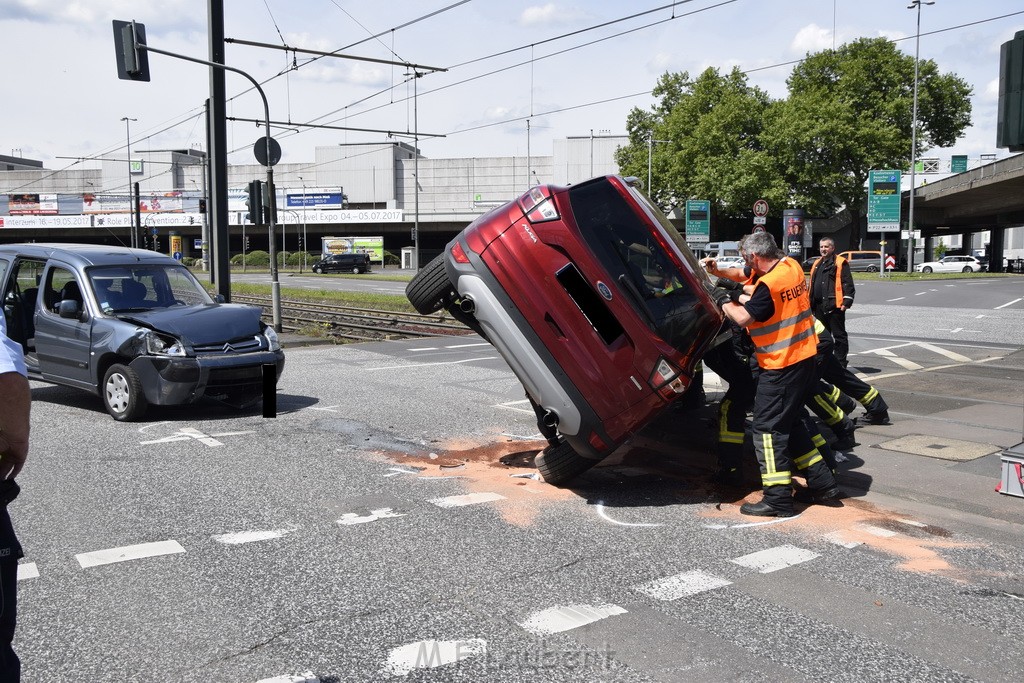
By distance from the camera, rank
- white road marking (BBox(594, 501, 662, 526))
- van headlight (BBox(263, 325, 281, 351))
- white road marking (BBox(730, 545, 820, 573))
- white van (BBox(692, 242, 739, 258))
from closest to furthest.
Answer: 1. white road marking (BBox(730, 545, 820, 573))
2. white road marking (BBox(594, 501, 662, 526))
3. van headlight (BBox(263, 325, 281, 351))
4. white van (BBox(692, 242, 739, 258))

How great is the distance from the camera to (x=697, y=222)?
49.2 meters

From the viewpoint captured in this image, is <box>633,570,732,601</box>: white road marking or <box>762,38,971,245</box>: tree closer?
<box>633,570,732,601</box>: white road marking

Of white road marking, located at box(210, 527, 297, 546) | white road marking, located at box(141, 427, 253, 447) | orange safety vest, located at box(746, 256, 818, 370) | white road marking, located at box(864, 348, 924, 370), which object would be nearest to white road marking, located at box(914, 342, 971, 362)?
white road marking, located at box(864, 348, 924, 370)

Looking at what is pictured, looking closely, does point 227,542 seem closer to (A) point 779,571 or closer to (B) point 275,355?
(A) point 779,571

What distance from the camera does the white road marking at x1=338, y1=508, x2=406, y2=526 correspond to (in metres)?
5.78


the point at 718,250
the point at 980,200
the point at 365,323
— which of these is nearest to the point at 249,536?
the point at 365,323

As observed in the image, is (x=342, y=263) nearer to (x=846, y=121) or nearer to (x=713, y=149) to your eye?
(x=713, y=149)

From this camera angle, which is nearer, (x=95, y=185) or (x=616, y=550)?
(x=616, y=550)

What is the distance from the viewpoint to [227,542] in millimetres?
5324

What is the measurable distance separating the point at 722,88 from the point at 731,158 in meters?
6.69

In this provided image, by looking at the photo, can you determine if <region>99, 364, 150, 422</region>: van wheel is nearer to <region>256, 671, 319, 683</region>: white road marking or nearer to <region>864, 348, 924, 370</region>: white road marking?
<region>256, 671, 319, 683</region>: white road marking

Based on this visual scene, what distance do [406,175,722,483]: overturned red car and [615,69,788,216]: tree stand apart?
55700 mm

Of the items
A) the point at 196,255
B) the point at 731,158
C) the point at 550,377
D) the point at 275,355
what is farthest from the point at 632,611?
the point at 196,255

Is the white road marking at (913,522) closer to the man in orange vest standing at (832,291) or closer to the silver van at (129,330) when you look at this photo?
the man in orange vest standing at (832,291)
